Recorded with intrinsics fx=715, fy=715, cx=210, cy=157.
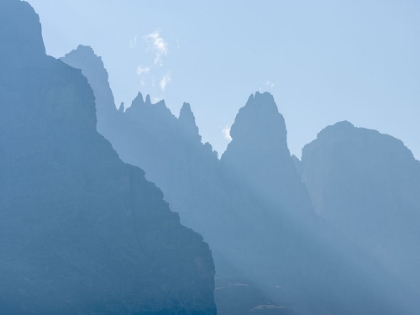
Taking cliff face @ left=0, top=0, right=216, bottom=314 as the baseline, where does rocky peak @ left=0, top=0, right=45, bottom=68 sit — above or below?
above

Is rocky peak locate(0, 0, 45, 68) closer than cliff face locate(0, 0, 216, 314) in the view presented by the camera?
No

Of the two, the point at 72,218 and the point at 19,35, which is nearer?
the point at 72,218

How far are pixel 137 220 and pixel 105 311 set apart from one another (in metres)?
22.6

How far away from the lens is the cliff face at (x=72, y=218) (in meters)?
125

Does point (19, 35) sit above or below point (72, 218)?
above

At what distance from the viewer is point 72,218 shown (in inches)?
5138

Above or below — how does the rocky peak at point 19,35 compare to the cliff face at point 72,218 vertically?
above

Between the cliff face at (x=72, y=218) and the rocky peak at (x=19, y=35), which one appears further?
the rocky peak at (x=19, y=35)

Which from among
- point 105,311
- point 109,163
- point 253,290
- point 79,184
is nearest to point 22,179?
point 79,184

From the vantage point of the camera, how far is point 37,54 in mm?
160250

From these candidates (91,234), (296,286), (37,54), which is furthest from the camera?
(296,286)

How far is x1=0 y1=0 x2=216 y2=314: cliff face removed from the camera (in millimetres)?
125000

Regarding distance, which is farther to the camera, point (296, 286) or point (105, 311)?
point (296, 286)

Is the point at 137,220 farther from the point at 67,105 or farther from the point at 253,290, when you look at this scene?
the point at 253,290
